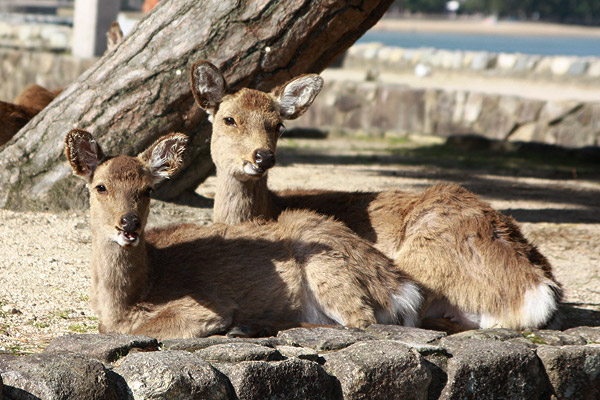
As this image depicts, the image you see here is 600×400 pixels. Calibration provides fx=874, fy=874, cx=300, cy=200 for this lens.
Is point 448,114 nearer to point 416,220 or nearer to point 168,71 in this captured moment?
point 168,71

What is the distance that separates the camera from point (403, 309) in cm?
512

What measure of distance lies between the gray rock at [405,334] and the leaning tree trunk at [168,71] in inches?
113

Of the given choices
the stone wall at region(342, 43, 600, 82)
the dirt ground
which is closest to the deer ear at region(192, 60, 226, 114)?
the dirt ground

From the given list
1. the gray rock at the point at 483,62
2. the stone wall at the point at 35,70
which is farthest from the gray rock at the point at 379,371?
the gray rock at the point at 483,62

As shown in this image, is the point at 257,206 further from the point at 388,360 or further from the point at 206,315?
Result: the point at 388,360

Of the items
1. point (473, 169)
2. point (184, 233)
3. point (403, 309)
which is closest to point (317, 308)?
point (403, 309)

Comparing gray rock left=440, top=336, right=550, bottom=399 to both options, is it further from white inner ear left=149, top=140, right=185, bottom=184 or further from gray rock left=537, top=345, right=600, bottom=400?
white inner ear left=149, top=140, right=185, bottom=184

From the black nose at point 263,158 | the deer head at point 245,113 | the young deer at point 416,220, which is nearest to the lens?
the young deer at point 416,220

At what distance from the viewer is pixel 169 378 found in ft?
11.8

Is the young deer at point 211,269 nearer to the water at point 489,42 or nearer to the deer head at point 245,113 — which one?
the deer head at point 245,113

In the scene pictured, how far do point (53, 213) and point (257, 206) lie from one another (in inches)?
77.4

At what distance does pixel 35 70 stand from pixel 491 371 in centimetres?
1358

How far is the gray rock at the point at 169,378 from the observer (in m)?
3.58

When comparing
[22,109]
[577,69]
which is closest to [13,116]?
[22,109]
